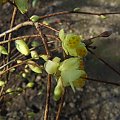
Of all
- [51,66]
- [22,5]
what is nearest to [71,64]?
[51,66]

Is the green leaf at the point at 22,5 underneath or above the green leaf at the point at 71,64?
above

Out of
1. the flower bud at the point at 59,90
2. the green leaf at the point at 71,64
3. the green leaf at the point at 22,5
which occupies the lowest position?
the flower bud at the point at 59,90

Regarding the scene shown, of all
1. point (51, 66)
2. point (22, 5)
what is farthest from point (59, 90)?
point (22, 5)

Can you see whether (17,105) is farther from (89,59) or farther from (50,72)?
(50,72)

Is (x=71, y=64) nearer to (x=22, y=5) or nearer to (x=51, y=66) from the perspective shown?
(x=51, y=66)

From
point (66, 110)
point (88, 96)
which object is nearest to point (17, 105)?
point (66, 110)

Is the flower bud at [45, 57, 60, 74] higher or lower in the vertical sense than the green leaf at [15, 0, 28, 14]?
lower

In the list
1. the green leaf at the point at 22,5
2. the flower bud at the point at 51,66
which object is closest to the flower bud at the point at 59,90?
the flower bud at the point at 51,66

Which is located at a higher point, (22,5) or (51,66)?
(22,5)

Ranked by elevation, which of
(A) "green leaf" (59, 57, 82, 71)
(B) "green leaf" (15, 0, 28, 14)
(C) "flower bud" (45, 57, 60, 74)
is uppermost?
(B) "green leaf" (15, 0, 28, 14)

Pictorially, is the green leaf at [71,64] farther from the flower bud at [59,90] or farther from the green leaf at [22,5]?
the green leaf at [22,5]

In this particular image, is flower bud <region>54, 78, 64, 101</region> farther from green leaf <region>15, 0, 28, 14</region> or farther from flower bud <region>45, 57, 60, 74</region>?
green leaf <region>15, 0, 28, 14</region>

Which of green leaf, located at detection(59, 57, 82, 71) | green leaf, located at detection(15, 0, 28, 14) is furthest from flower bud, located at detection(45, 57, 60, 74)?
green leaf, located at detection(15, 0, 28, 14)
